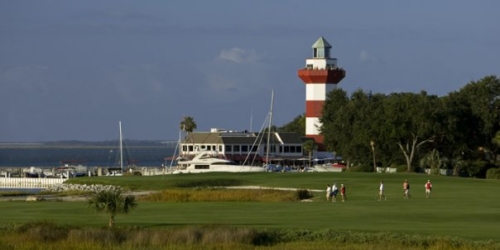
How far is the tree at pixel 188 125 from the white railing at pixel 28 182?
28900 mm

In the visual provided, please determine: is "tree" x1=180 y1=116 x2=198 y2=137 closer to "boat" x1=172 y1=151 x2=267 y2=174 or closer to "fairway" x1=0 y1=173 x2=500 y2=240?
"boat" x1=172 y1=151 x2=267 y2=174

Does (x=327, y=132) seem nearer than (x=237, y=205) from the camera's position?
No

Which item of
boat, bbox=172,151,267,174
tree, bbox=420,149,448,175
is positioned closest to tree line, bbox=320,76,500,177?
tree, bbox=420,149,448,175

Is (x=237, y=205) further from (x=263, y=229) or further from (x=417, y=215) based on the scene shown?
(x=263, y=229)

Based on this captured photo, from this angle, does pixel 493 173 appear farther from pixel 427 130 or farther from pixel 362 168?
pixel 362 168

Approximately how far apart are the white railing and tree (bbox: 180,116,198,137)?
28900 millimetres

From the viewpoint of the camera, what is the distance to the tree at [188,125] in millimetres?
156875

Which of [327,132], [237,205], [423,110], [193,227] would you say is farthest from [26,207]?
[327,132]

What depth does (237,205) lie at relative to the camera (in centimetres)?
6462

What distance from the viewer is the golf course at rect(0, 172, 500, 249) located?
143ft

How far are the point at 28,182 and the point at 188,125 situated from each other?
1302 inches

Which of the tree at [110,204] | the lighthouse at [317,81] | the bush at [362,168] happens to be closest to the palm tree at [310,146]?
the lighthouse at [317,81]

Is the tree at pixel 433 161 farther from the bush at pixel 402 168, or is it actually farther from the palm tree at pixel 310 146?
the palm tree at pixel 310 146

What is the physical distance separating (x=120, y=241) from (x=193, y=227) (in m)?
3.48
